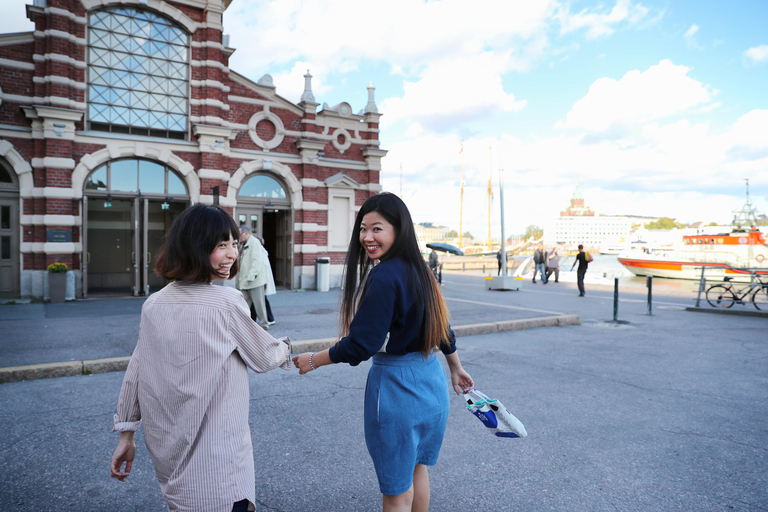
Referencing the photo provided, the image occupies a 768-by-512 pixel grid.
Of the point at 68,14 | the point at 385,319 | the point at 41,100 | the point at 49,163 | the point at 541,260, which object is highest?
the point at 68,14

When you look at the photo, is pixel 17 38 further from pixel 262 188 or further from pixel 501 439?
pixel 501 439

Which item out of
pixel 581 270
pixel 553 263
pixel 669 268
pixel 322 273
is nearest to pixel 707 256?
pixel 669 268

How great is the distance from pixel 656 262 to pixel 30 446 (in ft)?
127

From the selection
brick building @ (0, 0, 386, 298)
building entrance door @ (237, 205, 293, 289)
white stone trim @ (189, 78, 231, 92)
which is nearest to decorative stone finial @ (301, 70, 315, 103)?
brick building @ (0, 0, 386, 298)

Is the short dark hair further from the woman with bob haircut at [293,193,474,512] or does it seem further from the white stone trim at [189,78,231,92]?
the white stone trim at [189,78,231,92]

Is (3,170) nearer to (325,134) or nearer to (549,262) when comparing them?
(325,134)

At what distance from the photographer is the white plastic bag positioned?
8.11 feet

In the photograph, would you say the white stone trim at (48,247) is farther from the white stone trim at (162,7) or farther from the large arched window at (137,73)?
the white stone trim at (162,7)

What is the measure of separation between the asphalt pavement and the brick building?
20.6 ft

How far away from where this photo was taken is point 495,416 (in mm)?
2502

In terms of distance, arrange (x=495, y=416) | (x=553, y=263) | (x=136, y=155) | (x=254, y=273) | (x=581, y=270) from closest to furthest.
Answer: (x=495, y=416)
(x=254, y=273)
(x=136, y=155)
(x=581, y=270)
(x=553, y=263)

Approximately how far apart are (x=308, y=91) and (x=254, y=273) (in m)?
10.6

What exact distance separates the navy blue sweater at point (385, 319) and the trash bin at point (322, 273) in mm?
14851

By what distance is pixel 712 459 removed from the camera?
380 centimetres
